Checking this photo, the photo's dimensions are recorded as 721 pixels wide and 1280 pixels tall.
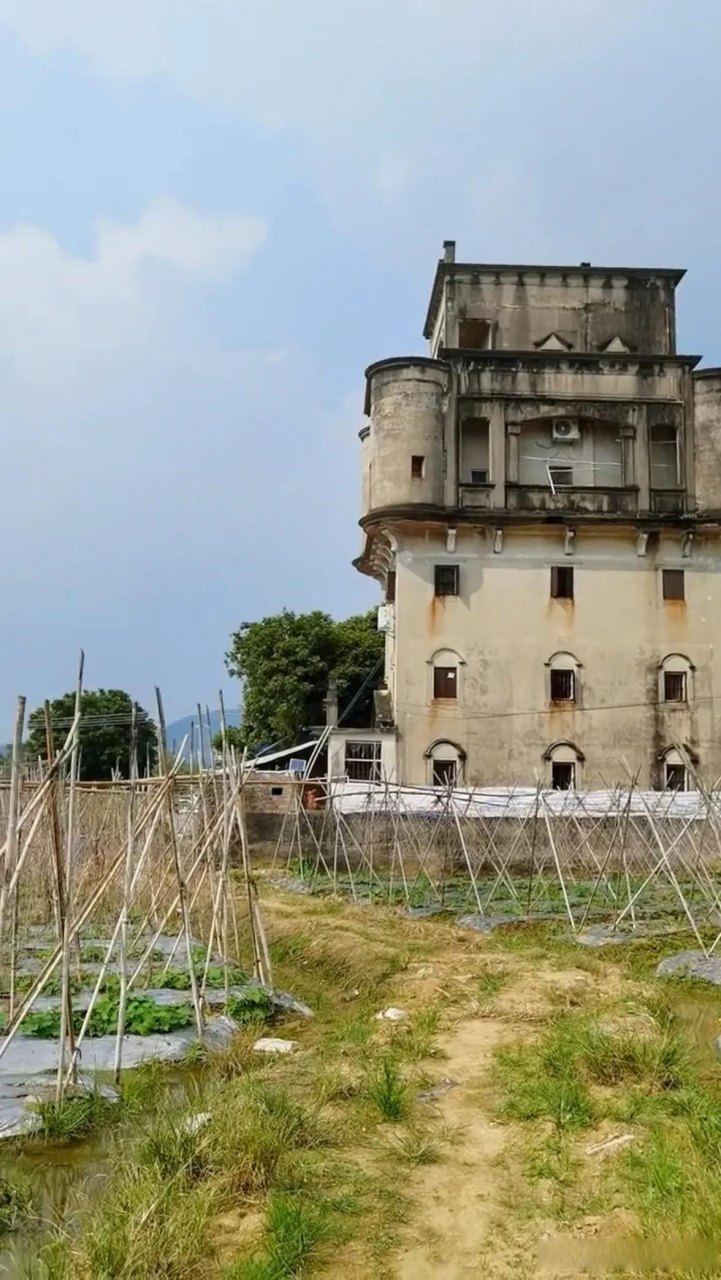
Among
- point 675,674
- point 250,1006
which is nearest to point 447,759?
point 675,674

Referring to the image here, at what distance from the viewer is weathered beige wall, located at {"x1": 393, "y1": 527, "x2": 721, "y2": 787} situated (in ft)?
80.9

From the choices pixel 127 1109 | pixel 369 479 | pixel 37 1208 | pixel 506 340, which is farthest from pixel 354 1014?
pixel 506 340

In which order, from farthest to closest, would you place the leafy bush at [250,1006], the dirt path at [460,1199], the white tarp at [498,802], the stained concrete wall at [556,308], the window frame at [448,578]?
the stained concrete wall at [556,308] → the window frame at [448,578] → the white tarp at [498,802] → the leafy bush at [250,1006] → the dirt path at [460,1199]

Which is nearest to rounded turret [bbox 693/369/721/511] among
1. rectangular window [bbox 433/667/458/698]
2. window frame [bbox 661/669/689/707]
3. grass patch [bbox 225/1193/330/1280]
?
window frame [bbox 661/669/689/707]

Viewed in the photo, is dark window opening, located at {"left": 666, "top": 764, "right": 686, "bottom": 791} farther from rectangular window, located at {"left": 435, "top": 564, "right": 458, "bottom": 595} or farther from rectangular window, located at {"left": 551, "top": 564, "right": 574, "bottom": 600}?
rectangular window, located at {"left": 435, "top": 564, "right": 458, "bottom": 595}

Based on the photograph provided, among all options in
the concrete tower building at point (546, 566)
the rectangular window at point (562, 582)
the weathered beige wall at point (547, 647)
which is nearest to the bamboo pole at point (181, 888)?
the concrete tower building at point (546, 566)

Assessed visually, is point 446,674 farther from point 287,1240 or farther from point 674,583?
point 287,1240

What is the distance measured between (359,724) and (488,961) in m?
22.5

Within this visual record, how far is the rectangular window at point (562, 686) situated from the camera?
25.0 meters

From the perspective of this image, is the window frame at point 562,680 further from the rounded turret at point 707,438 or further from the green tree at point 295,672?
the green tree at point 295,672

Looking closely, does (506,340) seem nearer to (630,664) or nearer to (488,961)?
(630,664)

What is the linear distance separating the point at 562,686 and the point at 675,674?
2.83 m

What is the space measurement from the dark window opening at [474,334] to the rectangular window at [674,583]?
7671mm

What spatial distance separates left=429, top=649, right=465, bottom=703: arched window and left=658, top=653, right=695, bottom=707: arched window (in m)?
4.94
